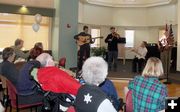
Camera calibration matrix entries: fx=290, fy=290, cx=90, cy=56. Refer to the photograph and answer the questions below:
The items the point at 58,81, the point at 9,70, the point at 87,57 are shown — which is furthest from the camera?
the point at 87,57

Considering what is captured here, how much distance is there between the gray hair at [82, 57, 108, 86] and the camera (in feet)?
7.10

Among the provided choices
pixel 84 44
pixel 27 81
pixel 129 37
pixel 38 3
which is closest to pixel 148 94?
pixel 27 81

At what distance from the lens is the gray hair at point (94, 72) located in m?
2.16

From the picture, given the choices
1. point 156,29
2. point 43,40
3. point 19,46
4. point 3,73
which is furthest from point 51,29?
point 156,29

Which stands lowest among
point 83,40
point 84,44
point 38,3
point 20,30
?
point 84,44

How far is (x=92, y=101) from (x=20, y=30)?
9.21 metres

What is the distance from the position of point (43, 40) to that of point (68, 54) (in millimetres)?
1779

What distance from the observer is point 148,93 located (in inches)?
113

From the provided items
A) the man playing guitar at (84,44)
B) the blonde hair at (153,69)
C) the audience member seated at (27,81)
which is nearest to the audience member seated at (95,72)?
the blonde hair at (153,69)

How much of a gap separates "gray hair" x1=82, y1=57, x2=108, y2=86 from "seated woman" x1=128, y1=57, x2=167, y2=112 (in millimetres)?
815

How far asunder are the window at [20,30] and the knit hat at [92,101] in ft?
27.9

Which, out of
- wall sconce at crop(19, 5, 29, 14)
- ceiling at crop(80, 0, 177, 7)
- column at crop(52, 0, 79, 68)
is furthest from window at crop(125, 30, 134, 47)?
wall sconce at crop(19, 5, 29, 14)

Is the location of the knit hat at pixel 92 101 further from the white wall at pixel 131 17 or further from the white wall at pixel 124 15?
the white wall at pixel 131 17

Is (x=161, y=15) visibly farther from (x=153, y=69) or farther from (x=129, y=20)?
(x=153, y=69)
